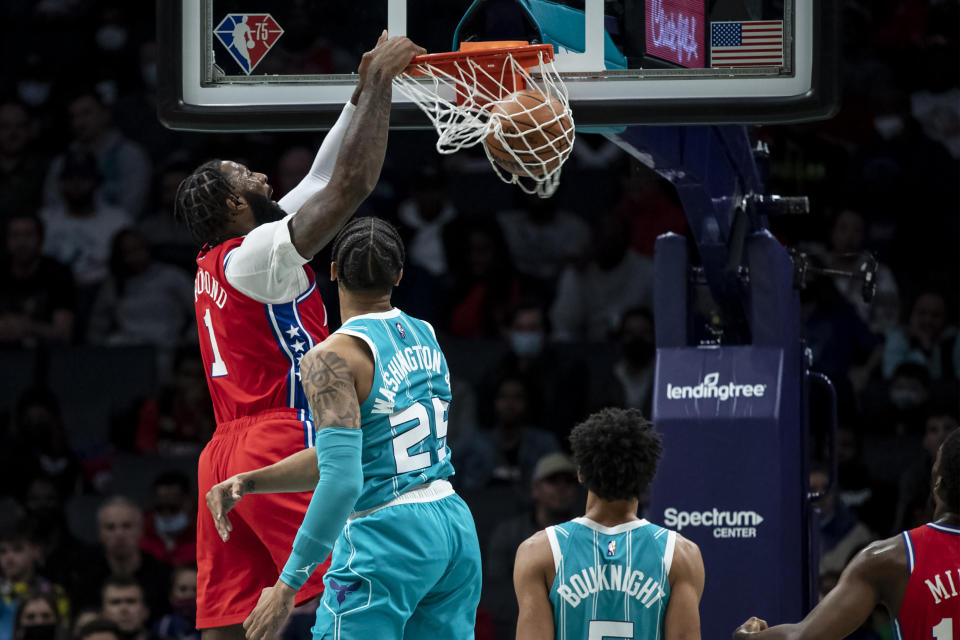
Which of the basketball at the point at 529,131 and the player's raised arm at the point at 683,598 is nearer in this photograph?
the player's raised arm at the point at 683,598

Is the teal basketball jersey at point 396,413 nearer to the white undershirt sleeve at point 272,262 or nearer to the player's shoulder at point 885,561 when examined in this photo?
the white undershirt sleeve at point 272,262

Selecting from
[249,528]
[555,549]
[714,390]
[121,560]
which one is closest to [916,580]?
[555,549]

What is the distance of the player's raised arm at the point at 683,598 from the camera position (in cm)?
385

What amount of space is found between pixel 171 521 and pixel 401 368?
5206 mm

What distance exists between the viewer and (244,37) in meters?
4.62

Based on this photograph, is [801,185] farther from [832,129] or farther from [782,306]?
[782,306]

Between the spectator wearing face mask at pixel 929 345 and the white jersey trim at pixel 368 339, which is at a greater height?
the white jersey trim at pixel 368 339

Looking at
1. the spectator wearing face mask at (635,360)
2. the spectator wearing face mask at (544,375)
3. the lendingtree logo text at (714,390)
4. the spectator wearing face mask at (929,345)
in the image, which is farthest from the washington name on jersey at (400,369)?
the spectator wearing face mask at (929,345)

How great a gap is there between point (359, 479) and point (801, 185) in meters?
6.93

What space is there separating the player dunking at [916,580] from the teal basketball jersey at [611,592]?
42cm

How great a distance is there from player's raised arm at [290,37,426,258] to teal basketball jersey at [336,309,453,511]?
284 mm

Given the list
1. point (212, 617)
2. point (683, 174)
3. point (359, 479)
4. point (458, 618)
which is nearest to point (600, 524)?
point (458, 618)

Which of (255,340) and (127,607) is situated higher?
(255,340)

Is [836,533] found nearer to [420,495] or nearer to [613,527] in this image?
[613,527]
